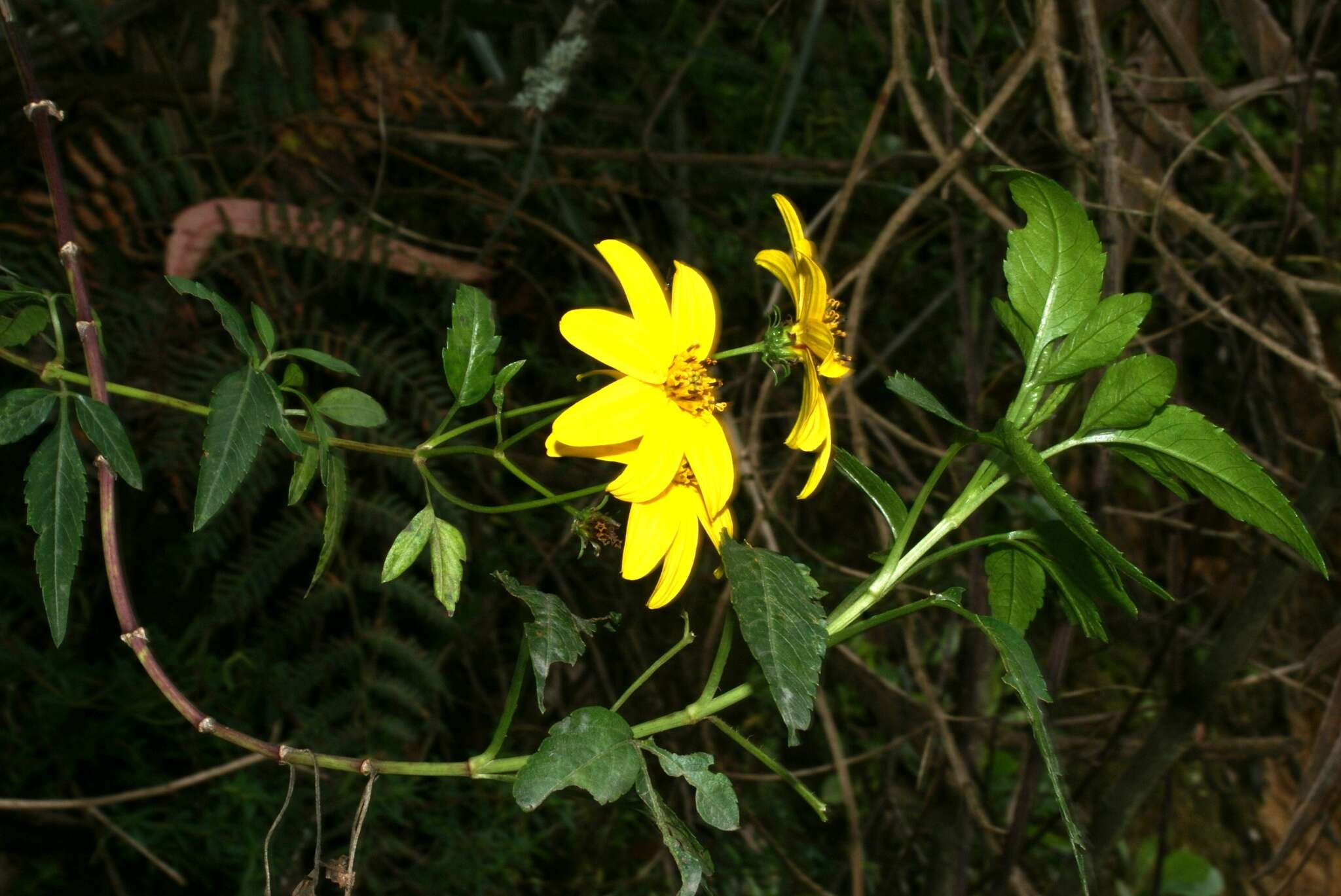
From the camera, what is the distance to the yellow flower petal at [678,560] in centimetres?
62

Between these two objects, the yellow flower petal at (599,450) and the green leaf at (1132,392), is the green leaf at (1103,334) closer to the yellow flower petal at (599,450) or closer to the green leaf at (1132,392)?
the green leaf at (1132,392)

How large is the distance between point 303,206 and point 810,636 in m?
1.21

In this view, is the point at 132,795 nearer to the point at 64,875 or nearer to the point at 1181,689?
the point at 64,875

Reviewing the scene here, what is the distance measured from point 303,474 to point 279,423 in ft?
0.22

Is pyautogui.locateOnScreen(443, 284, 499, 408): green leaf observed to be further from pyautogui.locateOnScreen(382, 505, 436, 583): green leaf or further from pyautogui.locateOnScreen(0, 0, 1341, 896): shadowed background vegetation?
pyautogui.locateOnScreen(0, 0, 1341, 896): shadowed background vegetation

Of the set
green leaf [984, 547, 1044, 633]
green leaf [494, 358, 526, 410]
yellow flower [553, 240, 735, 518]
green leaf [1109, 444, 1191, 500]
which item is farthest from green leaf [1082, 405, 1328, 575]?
green leaf [494, 358, 526, 410]

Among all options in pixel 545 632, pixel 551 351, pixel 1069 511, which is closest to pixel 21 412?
pixel 545 632

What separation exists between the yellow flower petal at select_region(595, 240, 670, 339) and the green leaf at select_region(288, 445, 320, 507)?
0.62ft

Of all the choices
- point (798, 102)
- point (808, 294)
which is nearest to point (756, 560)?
point (808, 294)

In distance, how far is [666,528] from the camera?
2.03 feet

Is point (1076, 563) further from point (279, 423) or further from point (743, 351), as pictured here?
point (279, 423)

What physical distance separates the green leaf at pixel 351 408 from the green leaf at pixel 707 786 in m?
0.24

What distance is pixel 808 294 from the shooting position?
63 centimetres

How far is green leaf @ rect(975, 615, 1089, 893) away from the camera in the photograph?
50cm
